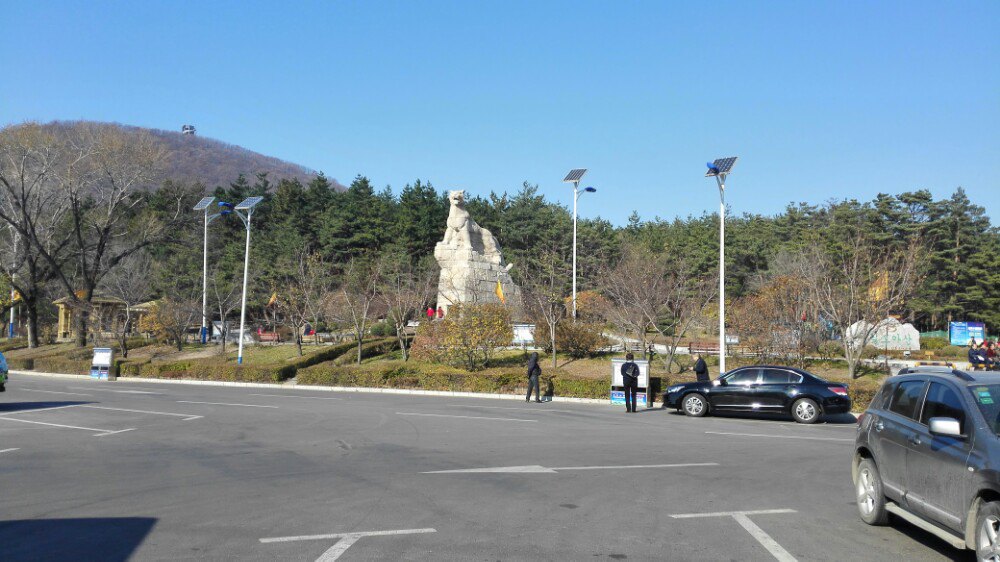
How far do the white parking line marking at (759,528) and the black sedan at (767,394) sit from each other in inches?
439

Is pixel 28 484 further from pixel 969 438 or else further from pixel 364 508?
pixel 969 438

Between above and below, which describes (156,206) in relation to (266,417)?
above

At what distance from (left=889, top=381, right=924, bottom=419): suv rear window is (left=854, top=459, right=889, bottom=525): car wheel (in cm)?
67

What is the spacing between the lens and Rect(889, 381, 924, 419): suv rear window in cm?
686

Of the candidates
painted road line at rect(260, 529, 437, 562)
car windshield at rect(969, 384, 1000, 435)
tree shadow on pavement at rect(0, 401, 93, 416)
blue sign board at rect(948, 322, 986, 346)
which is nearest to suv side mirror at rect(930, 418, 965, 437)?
car windshield at rect(969, 384, 1000, 435)

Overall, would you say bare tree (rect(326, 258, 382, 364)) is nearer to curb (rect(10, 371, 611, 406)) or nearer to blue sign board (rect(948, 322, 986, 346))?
curb (rect(10, 371, 611, 406))

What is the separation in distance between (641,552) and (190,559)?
3.82 meters

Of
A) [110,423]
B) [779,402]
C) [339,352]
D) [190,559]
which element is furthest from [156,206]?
[190,559]

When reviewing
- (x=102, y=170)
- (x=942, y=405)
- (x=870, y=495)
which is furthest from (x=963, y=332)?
(x=102, y=170)

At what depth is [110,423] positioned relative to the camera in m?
16.8

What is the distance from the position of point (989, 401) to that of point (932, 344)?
4497 centimetres

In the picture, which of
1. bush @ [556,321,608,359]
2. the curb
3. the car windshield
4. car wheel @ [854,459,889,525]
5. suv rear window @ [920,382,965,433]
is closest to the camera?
the car windshield

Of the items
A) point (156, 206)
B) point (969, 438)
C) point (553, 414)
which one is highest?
point (156, 206)

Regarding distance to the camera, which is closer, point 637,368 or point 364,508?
point 364,508
